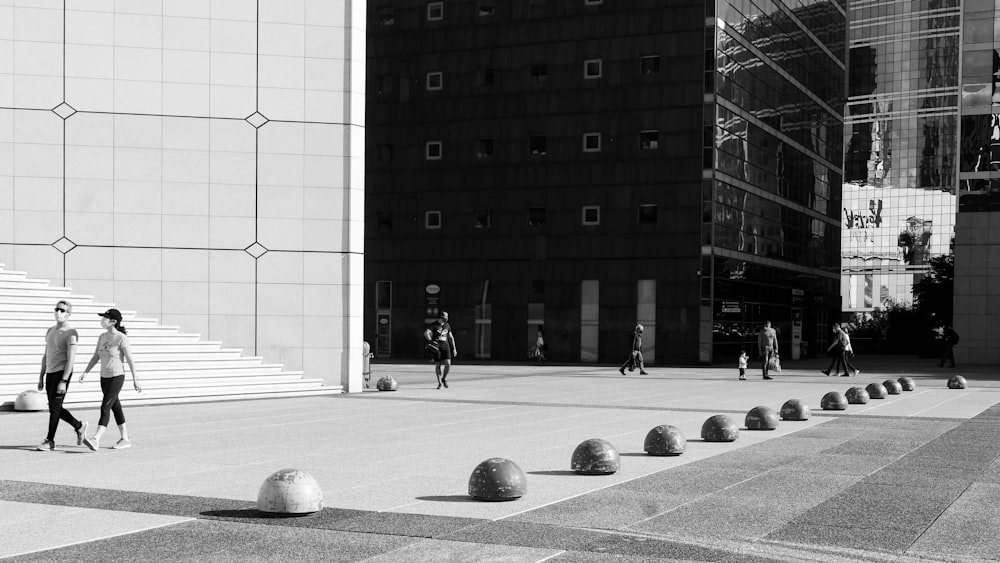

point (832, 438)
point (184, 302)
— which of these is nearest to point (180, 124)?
point (184, 302)

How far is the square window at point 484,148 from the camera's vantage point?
6012cm

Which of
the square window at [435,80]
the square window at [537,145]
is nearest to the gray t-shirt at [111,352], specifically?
the square window at [537,145]

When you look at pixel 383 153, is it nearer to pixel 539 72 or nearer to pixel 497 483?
pixel 539 72

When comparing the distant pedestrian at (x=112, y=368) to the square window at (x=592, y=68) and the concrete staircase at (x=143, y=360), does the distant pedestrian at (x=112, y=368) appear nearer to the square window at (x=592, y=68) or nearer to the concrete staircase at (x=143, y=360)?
the concrete staircase at (x=143, y=360)

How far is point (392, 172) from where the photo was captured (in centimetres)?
6266

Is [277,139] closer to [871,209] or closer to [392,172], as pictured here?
[392,172]

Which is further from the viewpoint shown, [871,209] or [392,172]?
[871,209]

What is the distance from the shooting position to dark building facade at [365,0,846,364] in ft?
182

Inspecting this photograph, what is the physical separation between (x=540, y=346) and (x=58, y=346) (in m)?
41.7

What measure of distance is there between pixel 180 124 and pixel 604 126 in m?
33.0

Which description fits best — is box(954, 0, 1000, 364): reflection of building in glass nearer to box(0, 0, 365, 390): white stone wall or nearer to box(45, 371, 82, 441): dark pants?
box(0, 0, 365, 390): white stone wall

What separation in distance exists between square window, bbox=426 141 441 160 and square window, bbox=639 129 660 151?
1156 cm

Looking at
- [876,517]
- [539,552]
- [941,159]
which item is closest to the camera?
[539,552]

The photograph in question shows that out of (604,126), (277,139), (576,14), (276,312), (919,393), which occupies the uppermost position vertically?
(576,14)
